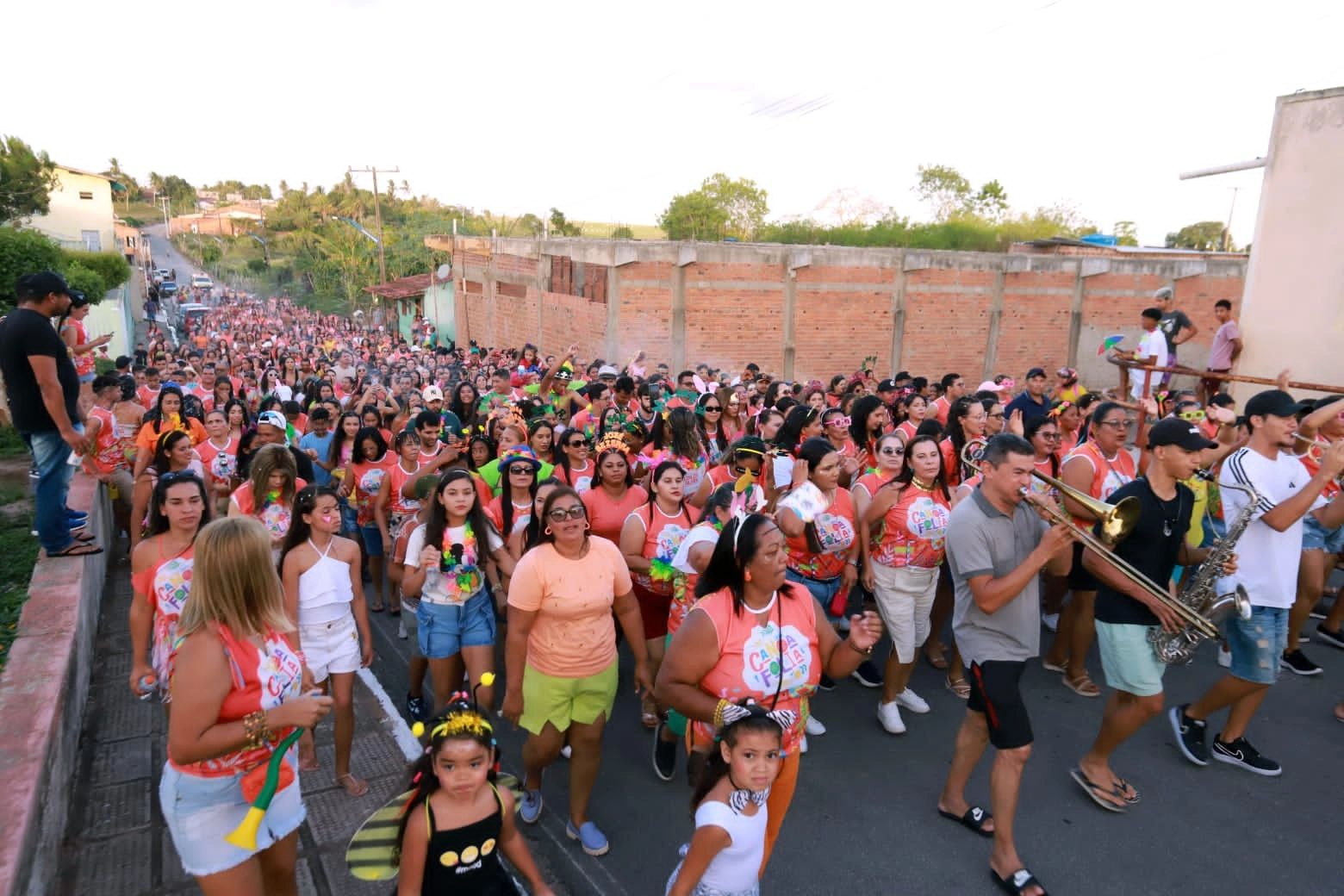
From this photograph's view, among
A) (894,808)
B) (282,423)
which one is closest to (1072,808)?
(894,808)

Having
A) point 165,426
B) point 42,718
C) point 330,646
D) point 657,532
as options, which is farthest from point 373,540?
point 42,718

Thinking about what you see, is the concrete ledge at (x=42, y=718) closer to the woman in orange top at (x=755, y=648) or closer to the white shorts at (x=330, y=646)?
the white shorts at (x=330, y=646)

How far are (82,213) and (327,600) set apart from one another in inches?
2140

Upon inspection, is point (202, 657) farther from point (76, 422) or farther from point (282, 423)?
point (282, 423)

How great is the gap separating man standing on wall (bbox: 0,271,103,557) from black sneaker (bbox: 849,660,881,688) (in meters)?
5.30

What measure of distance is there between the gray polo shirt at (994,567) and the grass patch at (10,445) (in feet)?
34.3

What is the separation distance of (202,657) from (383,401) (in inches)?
300

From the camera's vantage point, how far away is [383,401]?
9.77 metres

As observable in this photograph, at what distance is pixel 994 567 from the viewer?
3.60m

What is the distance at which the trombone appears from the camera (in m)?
3.54

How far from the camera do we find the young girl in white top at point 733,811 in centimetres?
257

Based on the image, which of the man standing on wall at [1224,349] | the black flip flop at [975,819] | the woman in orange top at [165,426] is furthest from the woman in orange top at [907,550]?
the man standing on wall at [1224,349]

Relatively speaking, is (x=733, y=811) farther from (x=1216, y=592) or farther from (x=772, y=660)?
(x=1216, y=592)

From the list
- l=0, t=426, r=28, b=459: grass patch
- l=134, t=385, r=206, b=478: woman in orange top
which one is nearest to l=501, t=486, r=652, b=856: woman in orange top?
l=134, t=385, r=206, b=478: woman in orange top
